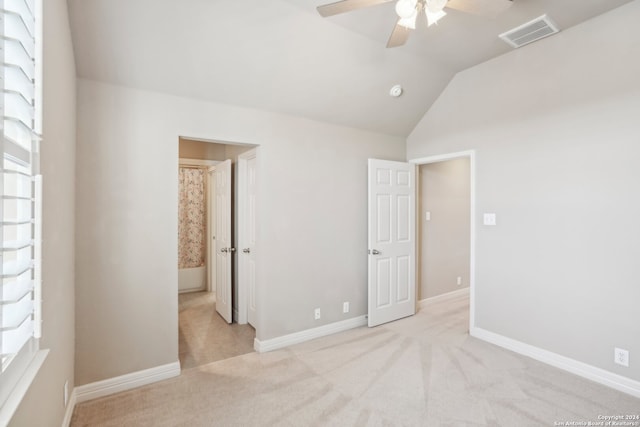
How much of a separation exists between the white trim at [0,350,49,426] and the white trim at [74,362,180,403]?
49.2 inches

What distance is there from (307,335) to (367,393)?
1095 mm

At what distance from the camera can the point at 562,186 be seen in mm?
2764

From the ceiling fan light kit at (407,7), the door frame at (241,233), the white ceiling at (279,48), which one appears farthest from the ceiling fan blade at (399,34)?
the door frame at (241,233)

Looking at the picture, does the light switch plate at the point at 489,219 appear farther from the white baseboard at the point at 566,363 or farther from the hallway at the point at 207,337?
the hallway at the point at 207,337

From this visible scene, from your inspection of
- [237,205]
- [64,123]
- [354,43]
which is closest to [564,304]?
[354,43]

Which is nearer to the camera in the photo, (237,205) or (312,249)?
(312,249)

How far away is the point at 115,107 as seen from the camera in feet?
7.85

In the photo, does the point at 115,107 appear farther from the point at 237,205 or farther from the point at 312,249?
the point at 312,249

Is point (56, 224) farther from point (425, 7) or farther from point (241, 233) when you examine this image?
point (425, 7)

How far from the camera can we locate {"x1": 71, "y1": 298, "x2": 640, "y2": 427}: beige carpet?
209 centimetres

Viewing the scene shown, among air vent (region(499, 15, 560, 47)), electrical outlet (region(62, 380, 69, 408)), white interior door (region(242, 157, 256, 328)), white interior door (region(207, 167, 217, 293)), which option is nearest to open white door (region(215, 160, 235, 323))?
white interior door (region(242, 157, 256, 328))

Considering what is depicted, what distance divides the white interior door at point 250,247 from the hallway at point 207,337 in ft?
0.92

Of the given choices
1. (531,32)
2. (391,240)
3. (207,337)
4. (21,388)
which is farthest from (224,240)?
(531,32)

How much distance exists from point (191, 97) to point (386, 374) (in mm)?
2945
